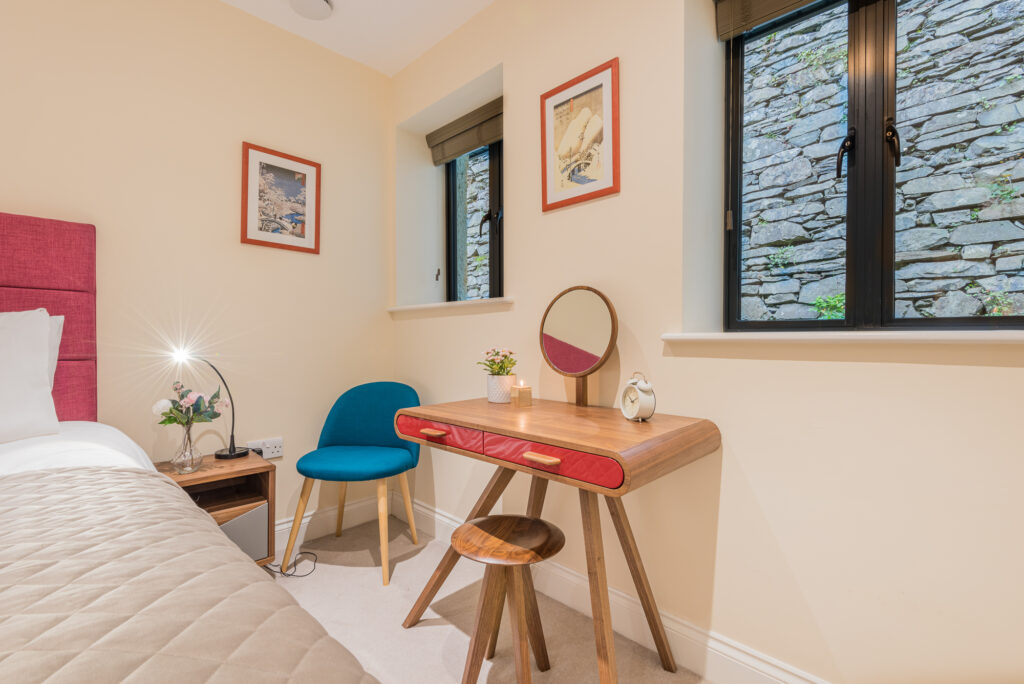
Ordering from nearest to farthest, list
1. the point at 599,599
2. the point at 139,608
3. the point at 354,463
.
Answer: the point at 139,608 < the point at 599,599 < the point at 354,463

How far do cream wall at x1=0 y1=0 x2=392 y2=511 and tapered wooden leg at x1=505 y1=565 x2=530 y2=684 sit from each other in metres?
1.67

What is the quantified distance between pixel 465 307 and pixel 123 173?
1.55 m

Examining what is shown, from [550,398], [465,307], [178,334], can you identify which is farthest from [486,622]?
[178,334]

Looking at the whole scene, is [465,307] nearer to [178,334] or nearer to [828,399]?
[178,334]

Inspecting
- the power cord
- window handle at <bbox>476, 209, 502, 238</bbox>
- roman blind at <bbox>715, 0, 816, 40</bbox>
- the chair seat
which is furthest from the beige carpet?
roman blind at <bbox>715, 0, 816, 40</bbox>

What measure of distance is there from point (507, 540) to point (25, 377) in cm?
163

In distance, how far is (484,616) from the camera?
1.29 metres

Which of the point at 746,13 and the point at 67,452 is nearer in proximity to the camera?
the point at 67,452

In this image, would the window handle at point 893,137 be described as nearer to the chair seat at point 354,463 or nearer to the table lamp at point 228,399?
the chair seat at point 354,463

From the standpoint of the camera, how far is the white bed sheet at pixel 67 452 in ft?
4.09

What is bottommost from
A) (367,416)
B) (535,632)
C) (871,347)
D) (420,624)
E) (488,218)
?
(420,624)

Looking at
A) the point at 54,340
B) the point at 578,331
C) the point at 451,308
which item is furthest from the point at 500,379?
the point at 54,340

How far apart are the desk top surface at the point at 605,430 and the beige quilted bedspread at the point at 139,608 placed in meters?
0.69

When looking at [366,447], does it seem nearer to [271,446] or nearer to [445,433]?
[271,446]
